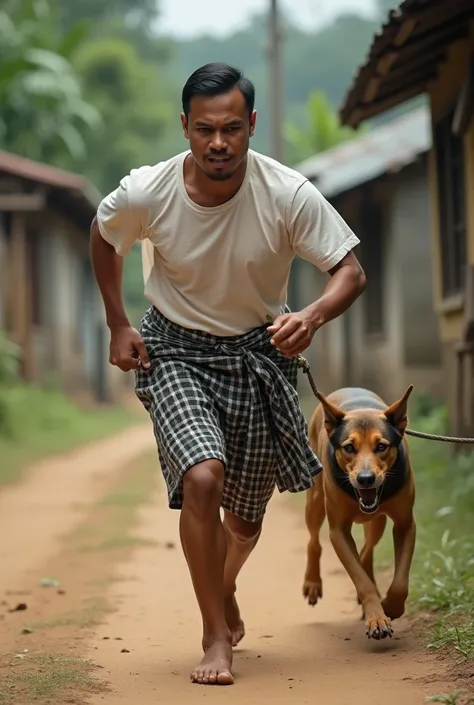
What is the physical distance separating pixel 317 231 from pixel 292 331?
482 mm

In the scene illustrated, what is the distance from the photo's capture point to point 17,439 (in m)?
16.7

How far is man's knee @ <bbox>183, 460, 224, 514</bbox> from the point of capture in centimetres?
461

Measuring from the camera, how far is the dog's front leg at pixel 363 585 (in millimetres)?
5191

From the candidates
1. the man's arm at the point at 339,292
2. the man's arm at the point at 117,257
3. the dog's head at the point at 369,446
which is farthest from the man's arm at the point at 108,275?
the dog's head at the point at 369,446

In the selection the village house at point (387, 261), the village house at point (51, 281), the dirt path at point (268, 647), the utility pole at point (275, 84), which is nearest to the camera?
the dirt path at point (268, 647)

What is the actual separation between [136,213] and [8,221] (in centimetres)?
1780

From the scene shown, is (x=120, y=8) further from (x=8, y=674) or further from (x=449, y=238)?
(x=8, y=674)

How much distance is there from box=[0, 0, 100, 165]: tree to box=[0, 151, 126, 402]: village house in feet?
11.1

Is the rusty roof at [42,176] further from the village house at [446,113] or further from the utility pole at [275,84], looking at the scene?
the village house at [446,113]

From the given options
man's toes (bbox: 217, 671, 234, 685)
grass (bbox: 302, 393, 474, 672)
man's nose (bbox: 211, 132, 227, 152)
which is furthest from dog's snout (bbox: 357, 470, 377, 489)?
man's nose (bbox: 211, 132, 227, 152)

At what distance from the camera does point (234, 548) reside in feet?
17.9

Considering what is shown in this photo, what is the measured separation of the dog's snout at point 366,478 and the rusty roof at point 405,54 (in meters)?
3.70

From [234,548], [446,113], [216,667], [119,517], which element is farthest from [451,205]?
[216,667]

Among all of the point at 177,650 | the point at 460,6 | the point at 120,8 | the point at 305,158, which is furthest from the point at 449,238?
the point at 120,8
